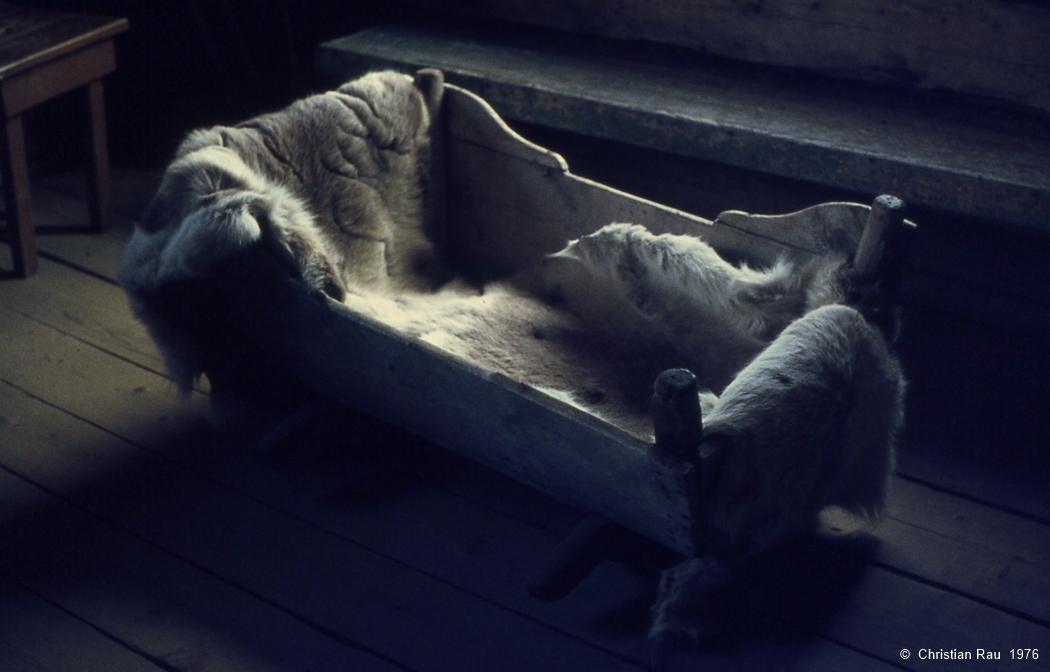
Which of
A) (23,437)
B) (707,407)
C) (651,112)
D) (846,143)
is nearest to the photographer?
(707,407)

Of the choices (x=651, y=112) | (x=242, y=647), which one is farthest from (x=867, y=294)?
(x=242, y=647)

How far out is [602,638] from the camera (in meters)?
1.34

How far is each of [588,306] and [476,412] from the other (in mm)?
543

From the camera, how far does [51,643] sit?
1.29 meters

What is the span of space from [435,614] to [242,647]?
10.3 inches

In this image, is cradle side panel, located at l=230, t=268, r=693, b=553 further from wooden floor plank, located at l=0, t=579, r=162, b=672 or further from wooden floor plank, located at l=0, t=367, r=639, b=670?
wooden floor plank, located at l=0, t=579, r=162, b=672

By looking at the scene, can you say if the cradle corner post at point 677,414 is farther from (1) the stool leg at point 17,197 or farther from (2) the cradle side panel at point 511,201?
(1) the stool leg at point 17,197

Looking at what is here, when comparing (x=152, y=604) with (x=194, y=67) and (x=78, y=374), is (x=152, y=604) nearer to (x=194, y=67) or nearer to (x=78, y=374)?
(x=78, y=374)

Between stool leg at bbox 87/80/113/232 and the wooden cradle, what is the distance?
0.90m

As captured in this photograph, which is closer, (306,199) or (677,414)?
(677,414)

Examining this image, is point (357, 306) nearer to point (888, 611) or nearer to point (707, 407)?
point (707, 407)

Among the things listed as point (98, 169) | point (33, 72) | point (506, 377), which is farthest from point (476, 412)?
point (98, 169)

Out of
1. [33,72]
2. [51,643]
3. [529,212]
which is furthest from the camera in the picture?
Answer: [33,72]

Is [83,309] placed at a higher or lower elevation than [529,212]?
lower
